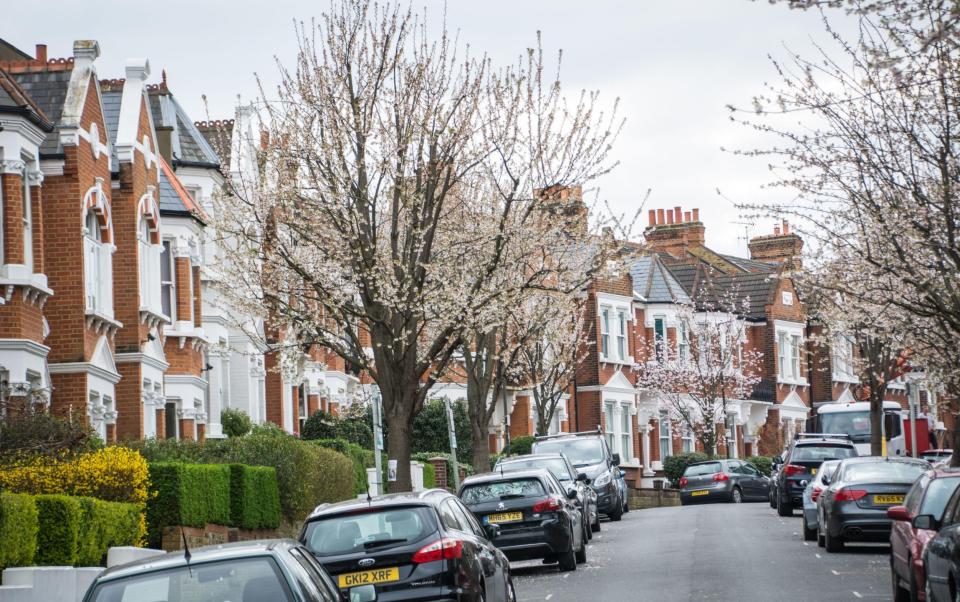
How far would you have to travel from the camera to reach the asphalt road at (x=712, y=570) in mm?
18578

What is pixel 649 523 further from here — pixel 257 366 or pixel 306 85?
pixel 306 85

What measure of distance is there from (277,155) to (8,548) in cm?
1233

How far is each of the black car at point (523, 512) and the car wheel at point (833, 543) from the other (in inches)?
173

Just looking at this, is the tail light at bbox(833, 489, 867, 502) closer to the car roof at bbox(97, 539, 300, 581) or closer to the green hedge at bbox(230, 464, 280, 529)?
the green hedge at bbox(230, 464, 280, 529)

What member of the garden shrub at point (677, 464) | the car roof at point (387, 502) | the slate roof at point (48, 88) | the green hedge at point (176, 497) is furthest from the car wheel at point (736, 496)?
the car roof at point (387, 502)

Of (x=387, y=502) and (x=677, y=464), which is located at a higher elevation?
(x=387, y=502)

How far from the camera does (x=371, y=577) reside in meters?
13.3

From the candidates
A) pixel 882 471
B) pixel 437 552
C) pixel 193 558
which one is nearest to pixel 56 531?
pixel 437 552

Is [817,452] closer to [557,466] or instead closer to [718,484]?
[557,466]

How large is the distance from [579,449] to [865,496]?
42.9 feet

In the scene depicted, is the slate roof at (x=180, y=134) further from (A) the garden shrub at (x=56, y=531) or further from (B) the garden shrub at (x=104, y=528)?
(A) the garden shrub at (x=56, y=531)

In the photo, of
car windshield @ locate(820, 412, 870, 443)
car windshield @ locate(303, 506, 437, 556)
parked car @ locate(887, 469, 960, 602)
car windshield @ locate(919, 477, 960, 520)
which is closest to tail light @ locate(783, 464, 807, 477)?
car windshield @ locate(820, 412, 870, 443)

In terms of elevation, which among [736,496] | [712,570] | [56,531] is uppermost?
[56,531]

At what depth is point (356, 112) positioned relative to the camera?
2497cm
